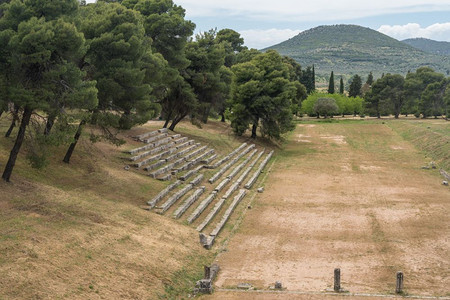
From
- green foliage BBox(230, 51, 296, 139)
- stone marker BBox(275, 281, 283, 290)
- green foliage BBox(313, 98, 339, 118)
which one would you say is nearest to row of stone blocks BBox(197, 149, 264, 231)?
stone marker BBox(275, 281, 283, 290)

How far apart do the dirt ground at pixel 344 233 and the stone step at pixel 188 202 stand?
3468 millimetres

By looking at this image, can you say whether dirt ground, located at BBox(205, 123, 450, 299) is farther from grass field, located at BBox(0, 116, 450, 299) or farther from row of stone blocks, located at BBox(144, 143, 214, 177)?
row of stone blocks, located at BBox(144, 143, 214, 177)

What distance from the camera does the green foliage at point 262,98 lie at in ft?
188

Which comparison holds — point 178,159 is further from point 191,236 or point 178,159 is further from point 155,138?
point 191,236

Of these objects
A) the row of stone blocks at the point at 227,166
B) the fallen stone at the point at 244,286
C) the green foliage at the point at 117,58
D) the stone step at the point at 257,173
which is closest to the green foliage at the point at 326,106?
the row of stone blocks at the point at 227,166

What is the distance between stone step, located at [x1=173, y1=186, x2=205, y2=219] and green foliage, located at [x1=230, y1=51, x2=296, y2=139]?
25.1 meters

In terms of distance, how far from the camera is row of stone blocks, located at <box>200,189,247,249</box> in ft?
82.5

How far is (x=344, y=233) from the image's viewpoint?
1093 inches

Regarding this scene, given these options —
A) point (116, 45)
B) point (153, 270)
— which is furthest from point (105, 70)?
point (153, 270)

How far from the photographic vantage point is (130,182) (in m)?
31.4

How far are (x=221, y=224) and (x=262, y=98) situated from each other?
31026 millimetres

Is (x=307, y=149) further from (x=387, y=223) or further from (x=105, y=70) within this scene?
(x=105, y=70)

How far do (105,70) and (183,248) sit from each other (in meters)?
11.7

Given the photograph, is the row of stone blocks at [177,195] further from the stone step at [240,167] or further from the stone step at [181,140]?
the stone step at [181,140]
